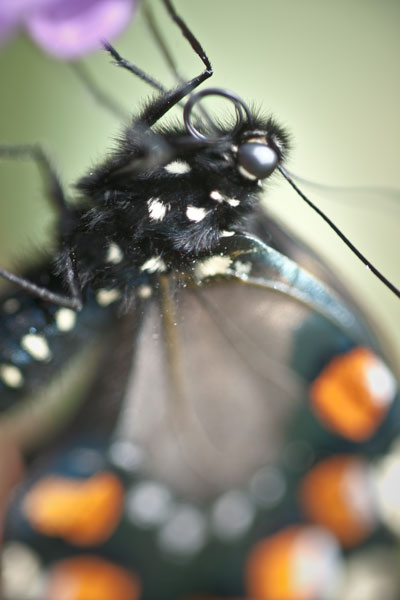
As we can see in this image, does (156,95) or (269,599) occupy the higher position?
(156,95)

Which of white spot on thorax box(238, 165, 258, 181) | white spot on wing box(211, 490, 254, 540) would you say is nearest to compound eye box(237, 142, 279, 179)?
white spot on thorax box(238, 165, 258, 181)

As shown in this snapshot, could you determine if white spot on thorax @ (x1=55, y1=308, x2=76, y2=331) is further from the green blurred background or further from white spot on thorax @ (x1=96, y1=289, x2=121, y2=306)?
the green blurred background

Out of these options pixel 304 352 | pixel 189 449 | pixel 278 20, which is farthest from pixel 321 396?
pixel 278 20

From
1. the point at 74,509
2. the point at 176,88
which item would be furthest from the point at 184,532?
the point at 176,88

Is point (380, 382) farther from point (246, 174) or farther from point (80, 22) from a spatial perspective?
point (80, 22)

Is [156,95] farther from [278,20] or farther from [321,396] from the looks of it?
[278,20]

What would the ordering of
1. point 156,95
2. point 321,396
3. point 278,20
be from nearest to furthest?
point 156,95, point 321,396, point 278,20
